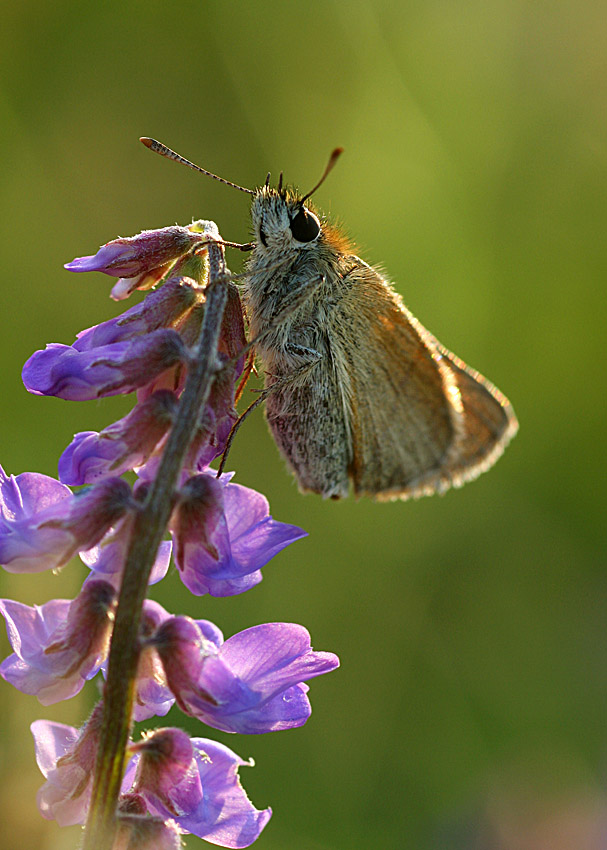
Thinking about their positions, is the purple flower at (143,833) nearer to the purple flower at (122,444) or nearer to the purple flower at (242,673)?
the purple flower at (242,673)

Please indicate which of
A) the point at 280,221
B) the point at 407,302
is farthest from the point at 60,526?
the point at 407,302

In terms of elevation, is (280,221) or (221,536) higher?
(280,221)

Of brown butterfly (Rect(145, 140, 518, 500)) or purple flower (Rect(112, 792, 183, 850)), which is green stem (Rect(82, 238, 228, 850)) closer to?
purple flower (Rect(112, 792, 183, 850))

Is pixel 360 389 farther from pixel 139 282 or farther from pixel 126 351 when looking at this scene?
pixel 126 351

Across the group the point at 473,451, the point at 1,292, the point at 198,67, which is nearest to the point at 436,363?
the point at 473,451

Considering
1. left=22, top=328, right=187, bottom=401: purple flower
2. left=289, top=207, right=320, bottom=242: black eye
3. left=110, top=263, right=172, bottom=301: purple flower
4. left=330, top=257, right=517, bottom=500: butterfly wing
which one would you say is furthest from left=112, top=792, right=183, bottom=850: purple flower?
left=289, top=207, right=320, bottom=242: black eye

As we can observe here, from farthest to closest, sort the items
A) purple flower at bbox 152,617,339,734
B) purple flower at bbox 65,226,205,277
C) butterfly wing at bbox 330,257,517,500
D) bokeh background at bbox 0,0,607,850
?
bokeh background at bbox 0,0,607,850, butterfly wing at bbox 330,257,517,500, purple flower at bbox 65,226,205,277, purple flower at bbox 152,617,339,734

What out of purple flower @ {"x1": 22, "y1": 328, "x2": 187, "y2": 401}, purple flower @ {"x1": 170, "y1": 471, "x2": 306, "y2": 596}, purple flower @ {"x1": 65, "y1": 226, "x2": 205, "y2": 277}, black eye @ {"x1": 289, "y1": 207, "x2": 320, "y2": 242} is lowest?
purple flower @ {"x1": 170, "y1": 471, "x2": 306, "y2": 596}

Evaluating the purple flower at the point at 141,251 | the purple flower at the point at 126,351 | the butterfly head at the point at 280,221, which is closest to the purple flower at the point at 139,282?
the purple flower at the point at 141,251
